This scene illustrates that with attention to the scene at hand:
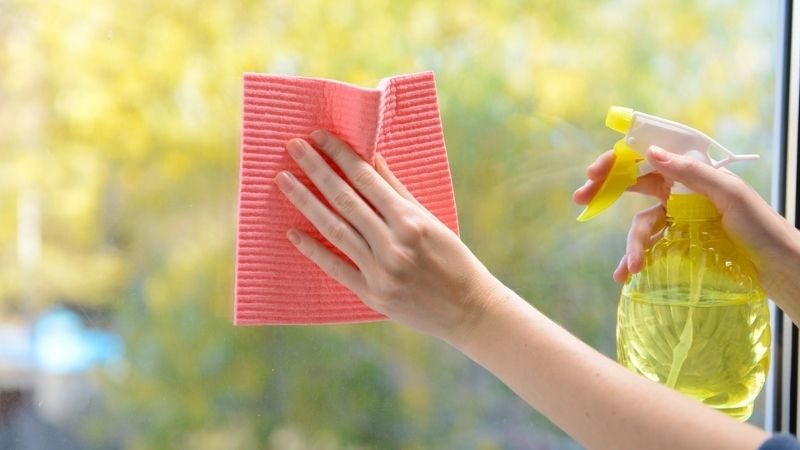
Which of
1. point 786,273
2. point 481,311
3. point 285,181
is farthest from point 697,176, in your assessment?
point 285,181

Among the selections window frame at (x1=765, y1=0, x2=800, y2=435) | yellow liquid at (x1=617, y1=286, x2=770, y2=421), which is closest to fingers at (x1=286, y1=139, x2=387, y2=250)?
yellow liquid at (x1=617, y1=286, x2=770, y2=421)

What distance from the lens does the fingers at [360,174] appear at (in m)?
0.71

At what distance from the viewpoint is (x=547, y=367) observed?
2.19 feet

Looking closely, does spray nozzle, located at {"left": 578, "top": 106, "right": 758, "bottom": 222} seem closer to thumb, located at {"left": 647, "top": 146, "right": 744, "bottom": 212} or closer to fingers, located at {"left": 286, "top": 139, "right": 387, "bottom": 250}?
thumb, located at {"left": 647, "top": 146, "right": 744, "bottom": 212}

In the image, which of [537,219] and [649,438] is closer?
[649,438]

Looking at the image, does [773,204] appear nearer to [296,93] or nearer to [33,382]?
[296,93]

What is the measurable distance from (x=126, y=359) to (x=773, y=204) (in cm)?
87

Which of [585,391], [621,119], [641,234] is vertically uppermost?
[621,119]

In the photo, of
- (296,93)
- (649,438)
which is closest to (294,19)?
(296,93)

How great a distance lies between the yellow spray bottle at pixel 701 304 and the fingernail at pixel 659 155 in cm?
3

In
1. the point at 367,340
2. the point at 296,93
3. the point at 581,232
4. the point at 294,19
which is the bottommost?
the point at 367,340

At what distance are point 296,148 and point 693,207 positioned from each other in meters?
0.39

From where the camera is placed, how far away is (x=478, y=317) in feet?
2.31

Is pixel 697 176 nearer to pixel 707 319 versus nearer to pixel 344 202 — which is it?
pixel 707 319
